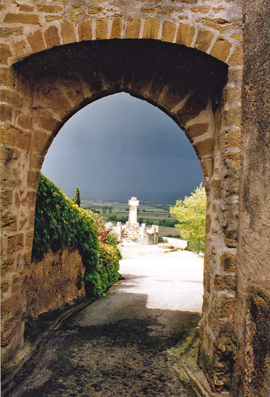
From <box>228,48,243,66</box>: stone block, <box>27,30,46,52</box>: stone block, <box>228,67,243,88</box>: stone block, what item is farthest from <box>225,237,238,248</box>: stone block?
<box>27,30,46,52</box>: stone block

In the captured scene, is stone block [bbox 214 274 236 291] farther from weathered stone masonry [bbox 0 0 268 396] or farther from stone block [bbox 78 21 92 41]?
stone block [bbox 78 21 92 41]

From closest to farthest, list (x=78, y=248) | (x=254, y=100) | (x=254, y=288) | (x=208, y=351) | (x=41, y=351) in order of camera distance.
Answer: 1. (x=254, y=288)
2. (x=254, y=100)
3. (x=208, y=351)
4. (x=41, y=351)
5. (x=78, y=248)

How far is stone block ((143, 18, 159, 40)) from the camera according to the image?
2.21m

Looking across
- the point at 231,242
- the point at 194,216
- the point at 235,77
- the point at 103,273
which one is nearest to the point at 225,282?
the point at 231,242

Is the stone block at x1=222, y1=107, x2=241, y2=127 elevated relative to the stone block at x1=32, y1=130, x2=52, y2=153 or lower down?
elevated

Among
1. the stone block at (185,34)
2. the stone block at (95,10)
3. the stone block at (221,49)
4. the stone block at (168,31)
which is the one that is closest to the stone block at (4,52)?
the stone block at (95,10)

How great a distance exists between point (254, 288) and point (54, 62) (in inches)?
105

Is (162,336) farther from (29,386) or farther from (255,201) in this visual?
(255,201)

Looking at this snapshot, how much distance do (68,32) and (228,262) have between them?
2425 mm

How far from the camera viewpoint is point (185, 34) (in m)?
2.22

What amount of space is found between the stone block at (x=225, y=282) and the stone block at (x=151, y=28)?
2118 mm

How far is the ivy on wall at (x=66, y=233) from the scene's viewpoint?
3.34 meters

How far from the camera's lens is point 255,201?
1.94 metres

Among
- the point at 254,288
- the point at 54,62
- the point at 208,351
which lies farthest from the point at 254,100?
Result: the point at 208,351
